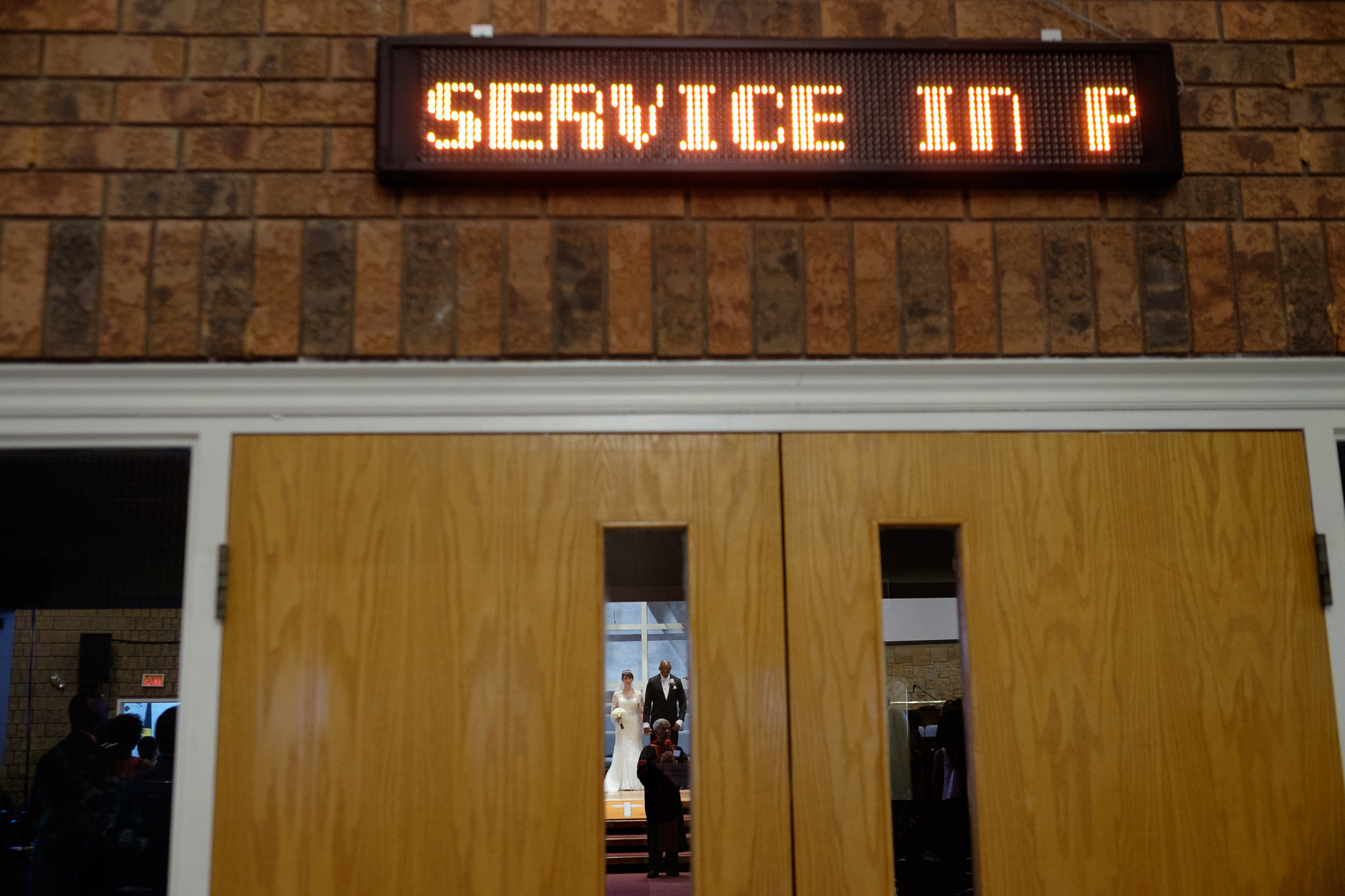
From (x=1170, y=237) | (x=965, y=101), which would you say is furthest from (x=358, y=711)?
(x=1170, y=237)

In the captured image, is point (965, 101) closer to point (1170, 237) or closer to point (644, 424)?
point (1170, 237)

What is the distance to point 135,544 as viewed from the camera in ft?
8.75

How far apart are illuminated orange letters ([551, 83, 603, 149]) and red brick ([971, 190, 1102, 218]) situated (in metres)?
0.75

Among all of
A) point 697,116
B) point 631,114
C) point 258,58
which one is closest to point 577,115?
point 631,114

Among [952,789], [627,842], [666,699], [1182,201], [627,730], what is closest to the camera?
[1182,201]

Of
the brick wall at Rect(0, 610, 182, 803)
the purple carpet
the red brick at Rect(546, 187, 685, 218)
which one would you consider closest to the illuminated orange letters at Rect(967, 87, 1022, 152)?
the red brick at Rect(546, 187, 685, 218)

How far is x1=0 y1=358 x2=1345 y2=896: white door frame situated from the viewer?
1.87m

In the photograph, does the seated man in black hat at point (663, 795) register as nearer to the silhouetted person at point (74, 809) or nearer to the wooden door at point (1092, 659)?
the wooden door at point (1092, 659)

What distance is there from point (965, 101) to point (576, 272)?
830 millimetres

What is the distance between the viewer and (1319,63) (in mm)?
2088

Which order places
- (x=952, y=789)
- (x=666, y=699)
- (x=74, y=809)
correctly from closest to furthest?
(x=952, y=789), (x=74, y=809), (x=666, y=699)

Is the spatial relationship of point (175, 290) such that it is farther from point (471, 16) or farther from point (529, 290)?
point (471, 16)

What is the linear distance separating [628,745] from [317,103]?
215 cm

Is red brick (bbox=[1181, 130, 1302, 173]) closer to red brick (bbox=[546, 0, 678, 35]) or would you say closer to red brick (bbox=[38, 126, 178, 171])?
red brick (bbox=[546, 0, 678, 35])
